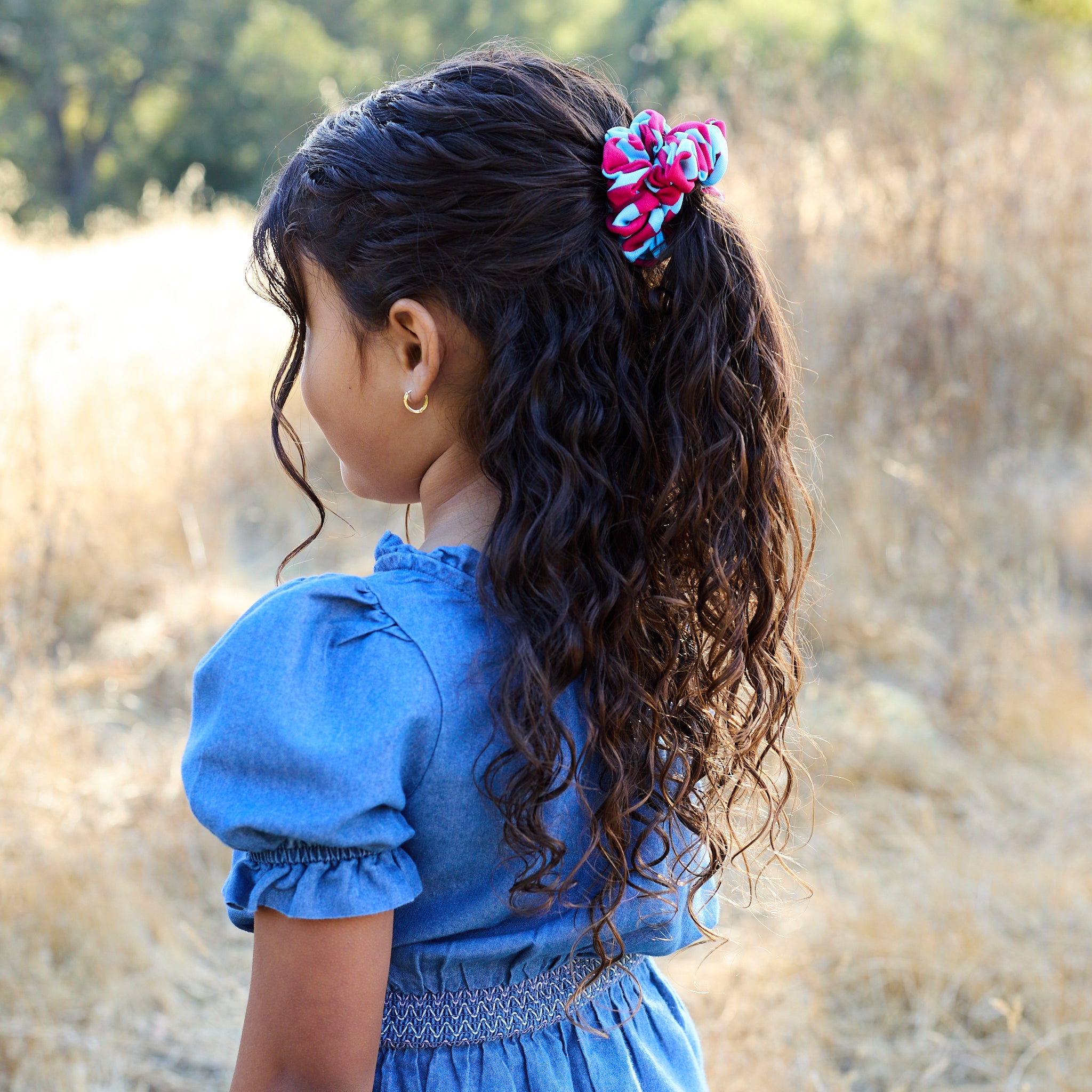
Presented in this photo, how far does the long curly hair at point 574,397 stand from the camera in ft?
2.71

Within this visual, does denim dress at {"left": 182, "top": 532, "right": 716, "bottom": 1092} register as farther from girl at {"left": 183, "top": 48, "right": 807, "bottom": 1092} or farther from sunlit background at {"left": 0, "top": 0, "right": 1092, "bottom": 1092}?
sunlit background at {"left": 0, "top": 0, "right": 1092, "bottom": 1092}

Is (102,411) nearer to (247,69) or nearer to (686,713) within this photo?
(686,713)

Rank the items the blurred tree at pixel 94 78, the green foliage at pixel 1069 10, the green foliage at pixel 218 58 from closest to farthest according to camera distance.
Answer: the green foliage at pixel 1069 10, the green foliage at pixel 218 58, the blurred tree at pixel 94 78

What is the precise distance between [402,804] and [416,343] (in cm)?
36

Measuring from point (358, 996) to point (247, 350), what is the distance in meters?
4.53

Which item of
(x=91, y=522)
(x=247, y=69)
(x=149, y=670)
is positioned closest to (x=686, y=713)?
(x=149, y=670)

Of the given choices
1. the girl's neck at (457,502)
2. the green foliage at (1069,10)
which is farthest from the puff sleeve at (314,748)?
the green foliage at (1069,10)

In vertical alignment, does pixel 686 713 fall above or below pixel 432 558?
below

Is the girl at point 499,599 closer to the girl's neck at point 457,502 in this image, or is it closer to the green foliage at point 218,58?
the girl's neck at point 457,502

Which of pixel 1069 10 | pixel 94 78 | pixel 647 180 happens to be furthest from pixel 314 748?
pixel 94 78

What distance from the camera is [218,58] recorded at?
1939 centimetres

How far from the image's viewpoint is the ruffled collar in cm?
83

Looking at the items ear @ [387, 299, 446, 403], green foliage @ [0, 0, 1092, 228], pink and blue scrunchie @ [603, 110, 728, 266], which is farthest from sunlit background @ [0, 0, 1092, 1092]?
green foliage @ [0, 0, 1092, 228]

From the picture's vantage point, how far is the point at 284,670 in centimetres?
74
